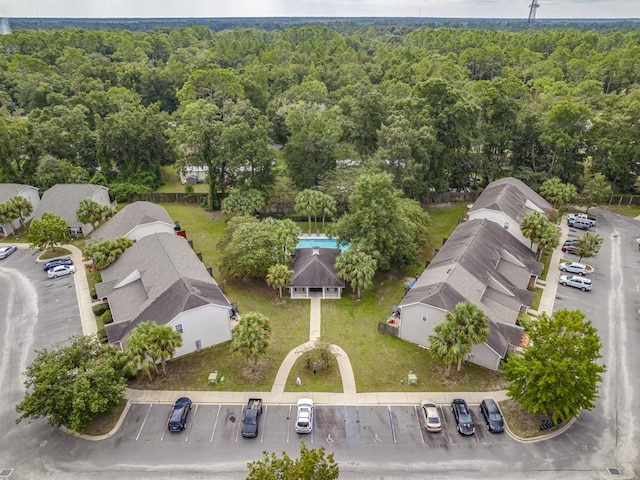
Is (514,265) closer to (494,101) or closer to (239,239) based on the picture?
(239,239)

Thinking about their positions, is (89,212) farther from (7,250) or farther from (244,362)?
(244,362)

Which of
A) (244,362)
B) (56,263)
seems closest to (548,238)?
(244,362)

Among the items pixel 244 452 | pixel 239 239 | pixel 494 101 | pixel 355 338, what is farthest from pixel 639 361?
pixel 494 101

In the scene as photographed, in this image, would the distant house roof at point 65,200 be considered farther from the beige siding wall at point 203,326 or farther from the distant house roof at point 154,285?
the beige siding wall at point 203,326

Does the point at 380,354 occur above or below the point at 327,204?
below

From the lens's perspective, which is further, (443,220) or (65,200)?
(443,220)

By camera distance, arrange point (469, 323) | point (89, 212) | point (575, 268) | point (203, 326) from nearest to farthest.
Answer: point (469, 323) < point (203, 326) < point (575, 268) < point (89, 212)

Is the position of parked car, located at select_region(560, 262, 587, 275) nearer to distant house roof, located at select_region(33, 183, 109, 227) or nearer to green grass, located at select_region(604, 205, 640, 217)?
green grass, located at select_region(604, 205, 640, 217)
